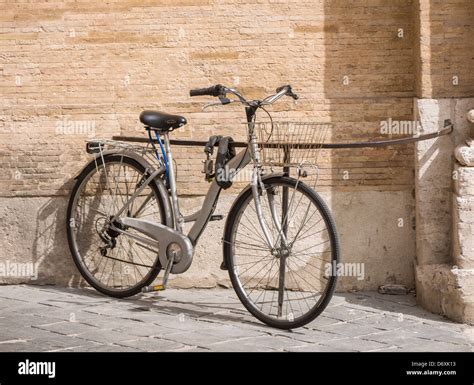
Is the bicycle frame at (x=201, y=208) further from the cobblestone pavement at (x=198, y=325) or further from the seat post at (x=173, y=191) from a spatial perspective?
the cobblestone pavement at (x=198, y=325)

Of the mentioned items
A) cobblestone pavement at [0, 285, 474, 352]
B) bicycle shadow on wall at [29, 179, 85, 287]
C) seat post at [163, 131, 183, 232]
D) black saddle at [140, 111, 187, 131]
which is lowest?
cobblestone pavement at [0, 285, 474, 352]

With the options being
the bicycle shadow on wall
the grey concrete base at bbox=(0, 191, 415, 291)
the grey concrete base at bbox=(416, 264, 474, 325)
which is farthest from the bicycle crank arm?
the grey concrete base at bbox=(416, 264, 474, 325)

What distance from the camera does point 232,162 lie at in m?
7.23

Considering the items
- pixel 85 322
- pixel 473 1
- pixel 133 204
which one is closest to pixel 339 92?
pixel 473 1

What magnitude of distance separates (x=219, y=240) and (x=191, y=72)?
1.31 m

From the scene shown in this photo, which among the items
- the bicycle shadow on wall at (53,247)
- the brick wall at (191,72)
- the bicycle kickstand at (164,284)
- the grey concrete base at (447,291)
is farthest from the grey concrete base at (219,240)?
the bicycle kickstand at (164,284)

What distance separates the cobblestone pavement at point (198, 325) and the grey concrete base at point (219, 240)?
18 centimetres

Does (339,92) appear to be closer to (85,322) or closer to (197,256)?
(197,256)

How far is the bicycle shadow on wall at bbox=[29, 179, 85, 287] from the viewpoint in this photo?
8.29m

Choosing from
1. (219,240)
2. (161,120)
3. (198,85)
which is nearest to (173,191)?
(161,120)

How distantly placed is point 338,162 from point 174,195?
1334 mm

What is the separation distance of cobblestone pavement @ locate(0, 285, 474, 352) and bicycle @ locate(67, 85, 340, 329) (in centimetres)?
19

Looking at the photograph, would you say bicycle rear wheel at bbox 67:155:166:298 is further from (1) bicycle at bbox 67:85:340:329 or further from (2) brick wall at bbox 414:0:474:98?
(2) brick wall at bbox 414:0:474:98

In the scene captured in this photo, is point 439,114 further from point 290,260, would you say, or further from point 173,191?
point 173,191
